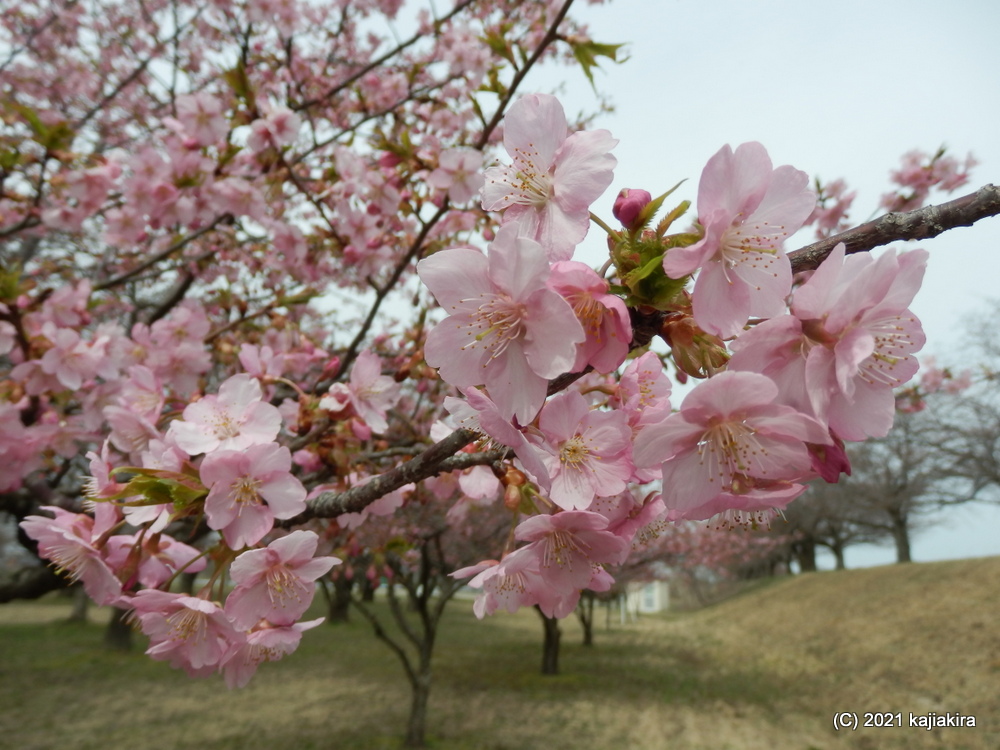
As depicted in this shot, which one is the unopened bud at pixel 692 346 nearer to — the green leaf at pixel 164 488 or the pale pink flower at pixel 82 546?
the green leaf at pixel 164 488

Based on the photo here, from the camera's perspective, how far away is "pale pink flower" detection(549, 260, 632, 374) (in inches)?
26.4

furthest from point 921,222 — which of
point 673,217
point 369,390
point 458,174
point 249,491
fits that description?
point 458,174

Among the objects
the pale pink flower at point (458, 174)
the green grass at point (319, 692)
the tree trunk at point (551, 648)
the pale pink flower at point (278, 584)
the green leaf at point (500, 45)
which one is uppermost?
the green leaf at point (500, 45)

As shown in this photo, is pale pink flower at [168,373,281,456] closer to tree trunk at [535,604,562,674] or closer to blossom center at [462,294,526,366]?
blossom center at [462,294,526,366]

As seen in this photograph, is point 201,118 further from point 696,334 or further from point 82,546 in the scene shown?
point 696,334

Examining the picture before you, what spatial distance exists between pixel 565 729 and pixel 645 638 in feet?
32.2

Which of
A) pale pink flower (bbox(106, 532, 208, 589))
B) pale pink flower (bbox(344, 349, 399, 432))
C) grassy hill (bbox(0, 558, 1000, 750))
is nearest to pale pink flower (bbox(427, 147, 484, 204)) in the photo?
pale pink flower (bbox(344, 349, 399, 432))

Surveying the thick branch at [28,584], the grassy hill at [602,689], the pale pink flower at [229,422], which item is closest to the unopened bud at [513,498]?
the pale pink flower at [229,422]

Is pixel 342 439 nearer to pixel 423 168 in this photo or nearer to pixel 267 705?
pixel 423 168

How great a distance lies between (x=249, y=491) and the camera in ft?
3.63

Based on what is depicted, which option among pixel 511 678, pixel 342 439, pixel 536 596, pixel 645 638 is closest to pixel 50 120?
pixel 342 439

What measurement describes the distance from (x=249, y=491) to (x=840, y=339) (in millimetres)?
1011

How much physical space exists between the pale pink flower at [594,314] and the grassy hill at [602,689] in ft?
23.8

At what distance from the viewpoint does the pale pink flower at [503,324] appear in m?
0.68
